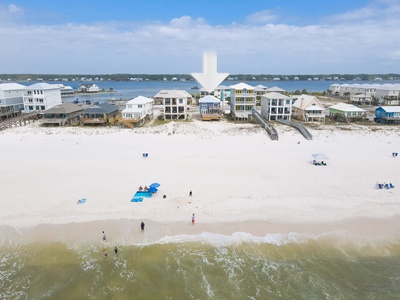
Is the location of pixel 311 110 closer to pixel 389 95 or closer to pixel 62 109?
pixel 389 95

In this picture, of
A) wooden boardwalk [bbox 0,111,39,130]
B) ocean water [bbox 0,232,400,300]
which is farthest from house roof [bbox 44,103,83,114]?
ocean water [bbox 0,232,400,300]

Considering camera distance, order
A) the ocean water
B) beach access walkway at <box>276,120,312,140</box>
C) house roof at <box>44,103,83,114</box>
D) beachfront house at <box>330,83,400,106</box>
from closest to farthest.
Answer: the ocean water
beach access walkway at <box>276,120,312,140</box>
house roof at <box>44,103,83,114</box>
beachfront house at <box>330,83,400,106</box>

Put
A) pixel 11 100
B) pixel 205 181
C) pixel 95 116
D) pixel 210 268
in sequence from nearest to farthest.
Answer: pixel 210 268
pixel 205 181
pixel 95 116
pixel 11 100

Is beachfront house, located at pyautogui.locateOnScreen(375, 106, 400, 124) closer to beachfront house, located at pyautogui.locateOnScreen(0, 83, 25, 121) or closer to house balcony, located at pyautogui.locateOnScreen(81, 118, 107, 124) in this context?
house balcony, located at pyautogui.locateOnScreen(81, 118, 107, 124)

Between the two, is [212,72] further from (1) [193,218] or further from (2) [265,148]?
(2) [265,148]

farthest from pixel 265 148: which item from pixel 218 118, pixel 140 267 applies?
pixel 140 267

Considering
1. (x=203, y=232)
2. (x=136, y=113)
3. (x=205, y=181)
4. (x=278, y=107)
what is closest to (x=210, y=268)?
(x=203, y=232)
